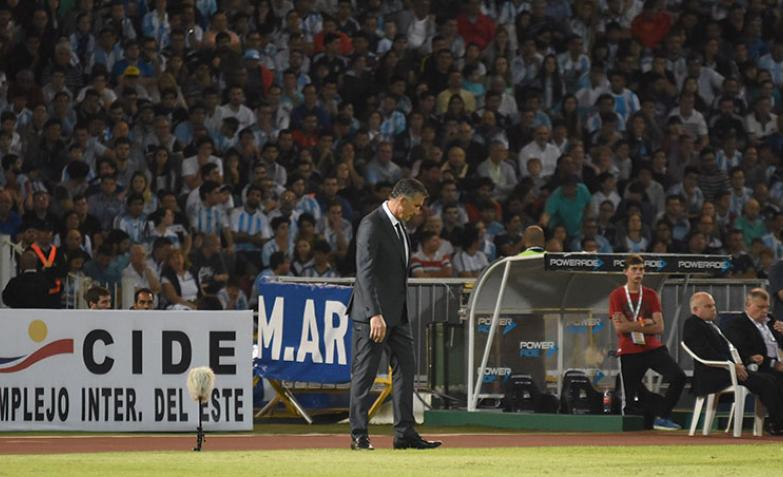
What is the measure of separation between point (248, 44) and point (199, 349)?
9357 mm

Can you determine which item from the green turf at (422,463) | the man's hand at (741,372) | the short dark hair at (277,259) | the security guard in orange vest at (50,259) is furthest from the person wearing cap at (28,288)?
the man's hand at (741,372)

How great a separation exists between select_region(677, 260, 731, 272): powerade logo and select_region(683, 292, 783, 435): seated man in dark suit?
38cm

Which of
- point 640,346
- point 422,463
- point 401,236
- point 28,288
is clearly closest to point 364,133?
point 28,288

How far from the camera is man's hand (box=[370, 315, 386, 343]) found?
1327 cm

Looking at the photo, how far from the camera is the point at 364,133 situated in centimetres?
2494

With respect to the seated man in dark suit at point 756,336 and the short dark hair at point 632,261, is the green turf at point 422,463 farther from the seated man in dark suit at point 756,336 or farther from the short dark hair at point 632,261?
the short dark hair at point 632,261

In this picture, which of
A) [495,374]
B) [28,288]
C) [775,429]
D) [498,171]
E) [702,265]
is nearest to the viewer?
[775,429]

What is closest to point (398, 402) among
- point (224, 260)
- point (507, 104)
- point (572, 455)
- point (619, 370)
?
point (572, 455)

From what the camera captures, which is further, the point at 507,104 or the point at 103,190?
the point at 507,104

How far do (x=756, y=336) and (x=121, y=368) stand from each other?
6.42 metres

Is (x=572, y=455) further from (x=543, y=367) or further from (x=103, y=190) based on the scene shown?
(x=103, y=190)

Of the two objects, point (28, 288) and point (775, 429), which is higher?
point (28, 288)

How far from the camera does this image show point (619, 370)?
1861 centimetres

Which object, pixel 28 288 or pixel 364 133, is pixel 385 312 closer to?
pixel 28 288
